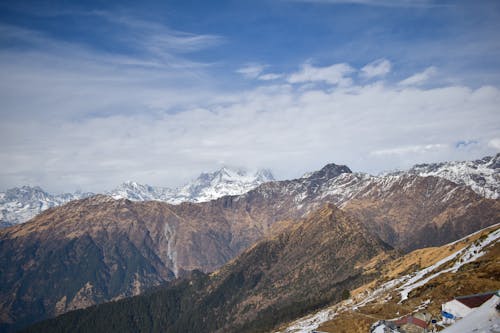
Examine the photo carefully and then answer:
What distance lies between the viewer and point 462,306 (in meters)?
84.9

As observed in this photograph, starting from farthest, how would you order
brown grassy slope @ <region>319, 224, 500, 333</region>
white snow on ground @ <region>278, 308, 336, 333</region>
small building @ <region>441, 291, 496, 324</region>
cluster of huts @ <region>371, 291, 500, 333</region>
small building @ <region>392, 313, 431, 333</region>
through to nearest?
white snow on ground @ <region>278, 308, 336, 333</region>
brown grassy slope @ <region>319, 224, 500, 333</region>
small building @ <region>392, 313, 431, 333</region>
cluster of huts @ <region>371, 291, 500, 333</region>
small building @ <region>441, 291, 496, 324</region>

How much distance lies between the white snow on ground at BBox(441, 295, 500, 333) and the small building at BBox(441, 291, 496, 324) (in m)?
17.6

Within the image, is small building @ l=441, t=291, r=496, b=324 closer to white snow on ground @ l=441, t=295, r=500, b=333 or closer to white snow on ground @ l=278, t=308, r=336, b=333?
white snow on ground @ l=441, t=295, r=500, b=333

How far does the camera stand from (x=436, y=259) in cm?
19312

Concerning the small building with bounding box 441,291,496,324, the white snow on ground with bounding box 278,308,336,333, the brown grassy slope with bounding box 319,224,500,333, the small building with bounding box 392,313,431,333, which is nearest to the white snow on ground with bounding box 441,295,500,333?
the small building with bounding box 441,291,496,324

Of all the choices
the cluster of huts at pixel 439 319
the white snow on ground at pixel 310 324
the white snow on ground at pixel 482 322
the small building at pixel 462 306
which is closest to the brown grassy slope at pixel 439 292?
the cluster of huts at pixel 439 319

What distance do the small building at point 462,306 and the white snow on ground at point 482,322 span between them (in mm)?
17601

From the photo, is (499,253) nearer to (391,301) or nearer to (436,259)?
(391,301)

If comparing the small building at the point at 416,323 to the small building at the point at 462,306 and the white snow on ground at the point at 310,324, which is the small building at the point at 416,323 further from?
the white snow on ground at the point at 310,324

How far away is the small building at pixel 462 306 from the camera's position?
82925mm

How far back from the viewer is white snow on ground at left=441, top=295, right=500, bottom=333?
54531 mm

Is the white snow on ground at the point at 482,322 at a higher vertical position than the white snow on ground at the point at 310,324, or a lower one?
higher

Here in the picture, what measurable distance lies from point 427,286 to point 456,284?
2151 centimetres

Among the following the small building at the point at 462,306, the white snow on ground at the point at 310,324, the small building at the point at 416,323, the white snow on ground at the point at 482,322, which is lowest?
the white snow on ground at the point at 310,324
